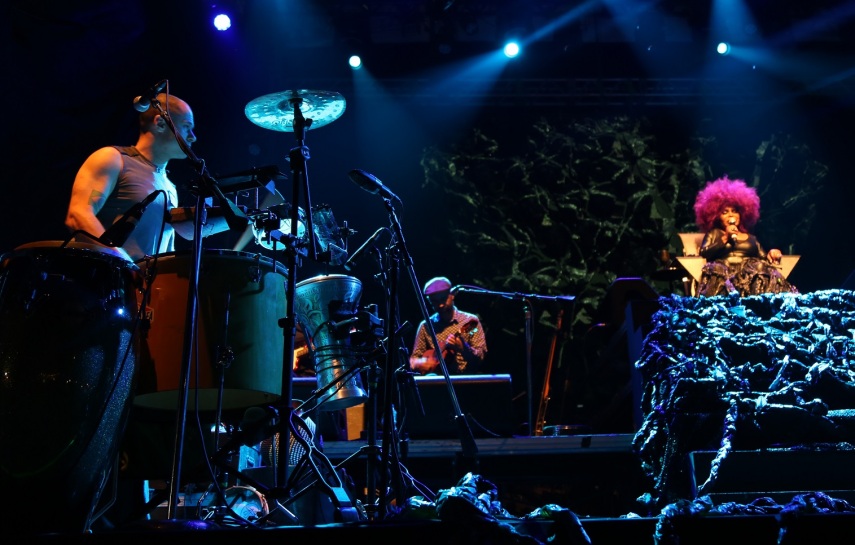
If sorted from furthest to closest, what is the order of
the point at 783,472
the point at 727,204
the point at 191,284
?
the point at 727,204 < the point at 783,472 < the point at 191,284

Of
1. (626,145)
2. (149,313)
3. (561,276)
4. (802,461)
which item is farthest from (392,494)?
(626,145)

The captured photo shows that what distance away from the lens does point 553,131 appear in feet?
33.3

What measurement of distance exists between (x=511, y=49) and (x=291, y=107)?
218 inches

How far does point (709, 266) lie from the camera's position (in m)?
6.80

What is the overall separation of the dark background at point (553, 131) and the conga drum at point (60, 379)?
500cm

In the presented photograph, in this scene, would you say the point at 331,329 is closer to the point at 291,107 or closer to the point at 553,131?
the point at 291,107

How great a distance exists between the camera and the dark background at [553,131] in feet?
28.6

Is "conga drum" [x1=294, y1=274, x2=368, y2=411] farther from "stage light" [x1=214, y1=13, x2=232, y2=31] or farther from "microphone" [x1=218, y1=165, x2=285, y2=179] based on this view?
"stage light" [x1=214, y1=13, x2=232, y2=31]

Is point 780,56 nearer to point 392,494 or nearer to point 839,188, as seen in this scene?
point 839,188

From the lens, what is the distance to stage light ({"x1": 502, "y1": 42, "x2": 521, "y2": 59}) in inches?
353

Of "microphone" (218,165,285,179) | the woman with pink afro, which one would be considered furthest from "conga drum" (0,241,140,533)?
the woman with pink afro

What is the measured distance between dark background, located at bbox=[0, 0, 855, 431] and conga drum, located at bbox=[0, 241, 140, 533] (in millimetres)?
4998

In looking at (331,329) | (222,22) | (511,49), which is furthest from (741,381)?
(511,49)

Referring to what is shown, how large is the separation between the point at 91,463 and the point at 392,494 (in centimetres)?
163
